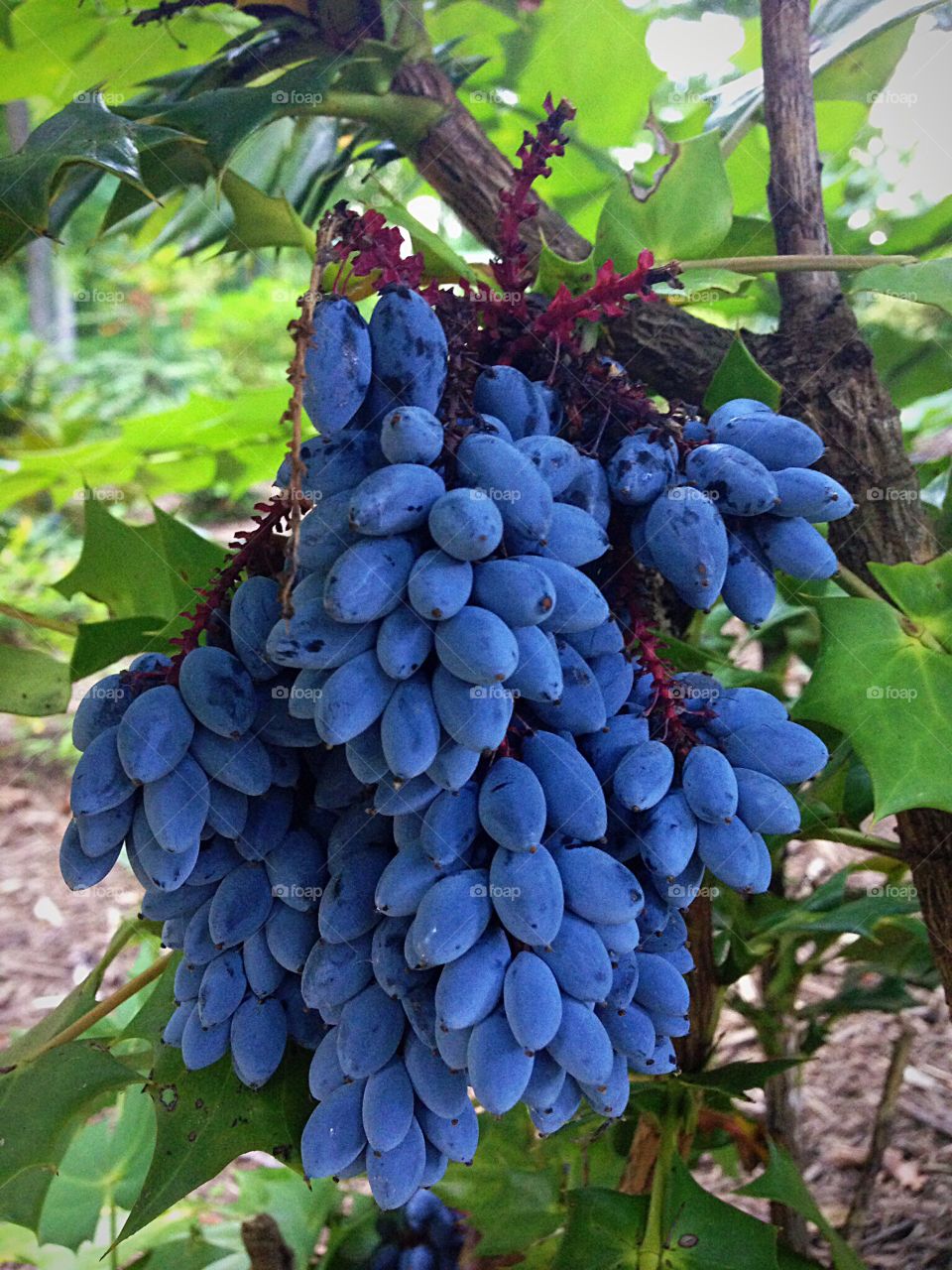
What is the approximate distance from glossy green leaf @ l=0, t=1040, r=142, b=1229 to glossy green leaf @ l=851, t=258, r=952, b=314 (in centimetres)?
66

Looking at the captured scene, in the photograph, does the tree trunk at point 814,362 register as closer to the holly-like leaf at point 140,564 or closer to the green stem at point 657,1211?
the green stem at point 657,1211

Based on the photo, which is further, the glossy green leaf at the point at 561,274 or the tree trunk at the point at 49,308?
the tree trunk at the point at 49,308

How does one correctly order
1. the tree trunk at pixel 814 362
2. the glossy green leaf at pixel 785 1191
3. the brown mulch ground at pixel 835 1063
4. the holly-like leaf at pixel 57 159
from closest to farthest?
1. the holly-like leaf at pixel 57 159
2. the tree trunk at pixel 814 362
3. the glossy green leaf at pixel 785 1191
4. the brown mulch ground at pixel 835 1063

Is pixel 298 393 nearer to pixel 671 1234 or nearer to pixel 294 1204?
pixel 671 1234

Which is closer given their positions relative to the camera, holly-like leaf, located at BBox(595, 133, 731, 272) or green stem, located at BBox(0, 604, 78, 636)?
holly-like leaf, located at BBox(595, 133, 731, 272)

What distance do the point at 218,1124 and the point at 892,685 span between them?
18.3 inches

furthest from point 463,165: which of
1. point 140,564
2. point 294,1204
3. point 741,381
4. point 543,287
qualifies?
point 294,1204

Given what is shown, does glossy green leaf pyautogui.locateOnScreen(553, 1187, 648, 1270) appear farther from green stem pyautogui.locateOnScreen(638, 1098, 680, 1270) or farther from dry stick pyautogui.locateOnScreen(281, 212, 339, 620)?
dry stick pyautogui.locateOnScreen(281, 212, 339, 620)

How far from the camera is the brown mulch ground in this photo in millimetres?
1140

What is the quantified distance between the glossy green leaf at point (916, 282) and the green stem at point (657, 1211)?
59cm

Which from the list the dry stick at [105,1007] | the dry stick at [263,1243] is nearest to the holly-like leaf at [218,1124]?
the dry stick at [105,1007]

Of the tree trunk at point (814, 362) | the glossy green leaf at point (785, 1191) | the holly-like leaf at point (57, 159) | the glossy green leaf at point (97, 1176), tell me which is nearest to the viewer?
the holly-like leaf at point (57, 159)

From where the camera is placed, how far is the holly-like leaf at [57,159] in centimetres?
53

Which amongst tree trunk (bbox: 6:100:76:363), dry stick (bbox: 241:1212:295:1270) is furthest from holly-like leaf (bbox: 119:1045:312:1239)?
tree trunk (bbox: 6:100:76:363)
